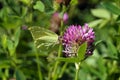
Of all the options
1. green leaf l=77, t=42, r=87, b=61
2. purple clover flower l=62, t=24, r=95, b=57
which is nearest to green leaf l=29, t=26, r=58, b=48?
purple clover flower l=62, t=24, r=95, b=57

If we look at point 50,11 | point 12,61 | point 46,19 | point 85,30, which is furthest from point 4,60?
point 46,19

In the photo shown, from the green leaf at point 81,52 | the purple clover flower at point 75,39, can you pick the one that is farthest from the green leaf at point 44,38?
the green leaf at point 81,52

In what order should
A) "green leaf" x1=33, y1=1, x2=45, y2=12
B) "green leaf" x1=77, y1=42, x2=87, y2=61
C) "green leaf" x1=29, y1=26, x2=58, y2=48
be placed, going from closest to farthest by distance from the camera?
"green leaf" x1=77, y1=42, x2=87, y2=61
"green leaf" x1=29, y1=26, x2=58, y2=48
"green leaf" x1=33, y1=1, x2=45, y2=12

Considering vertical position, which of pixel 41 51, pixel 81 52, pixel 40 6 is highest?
pixel 40 6

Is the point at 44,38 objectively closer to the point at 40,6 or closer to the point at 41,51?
the point at 40,6

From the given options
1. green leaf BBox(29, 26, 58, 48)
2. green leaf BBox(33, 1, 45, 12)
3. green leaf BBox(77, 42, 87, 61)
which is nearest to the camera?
green leaf BBox(77, 42, 87, 61)

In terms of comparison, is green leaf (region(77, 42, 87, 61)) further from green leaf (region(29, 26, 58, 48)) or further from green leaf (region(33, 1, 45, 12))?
green leaf (region(33, 1, 45, 12))

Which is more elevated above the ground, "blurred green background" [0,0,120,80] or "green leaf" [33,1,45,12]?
"green leaf" [33,1,45,12]

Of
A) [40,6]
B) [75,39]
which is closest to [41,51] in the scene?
[40,6]

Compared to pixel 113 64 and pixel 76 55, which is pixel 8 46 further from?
pixel 113 64
